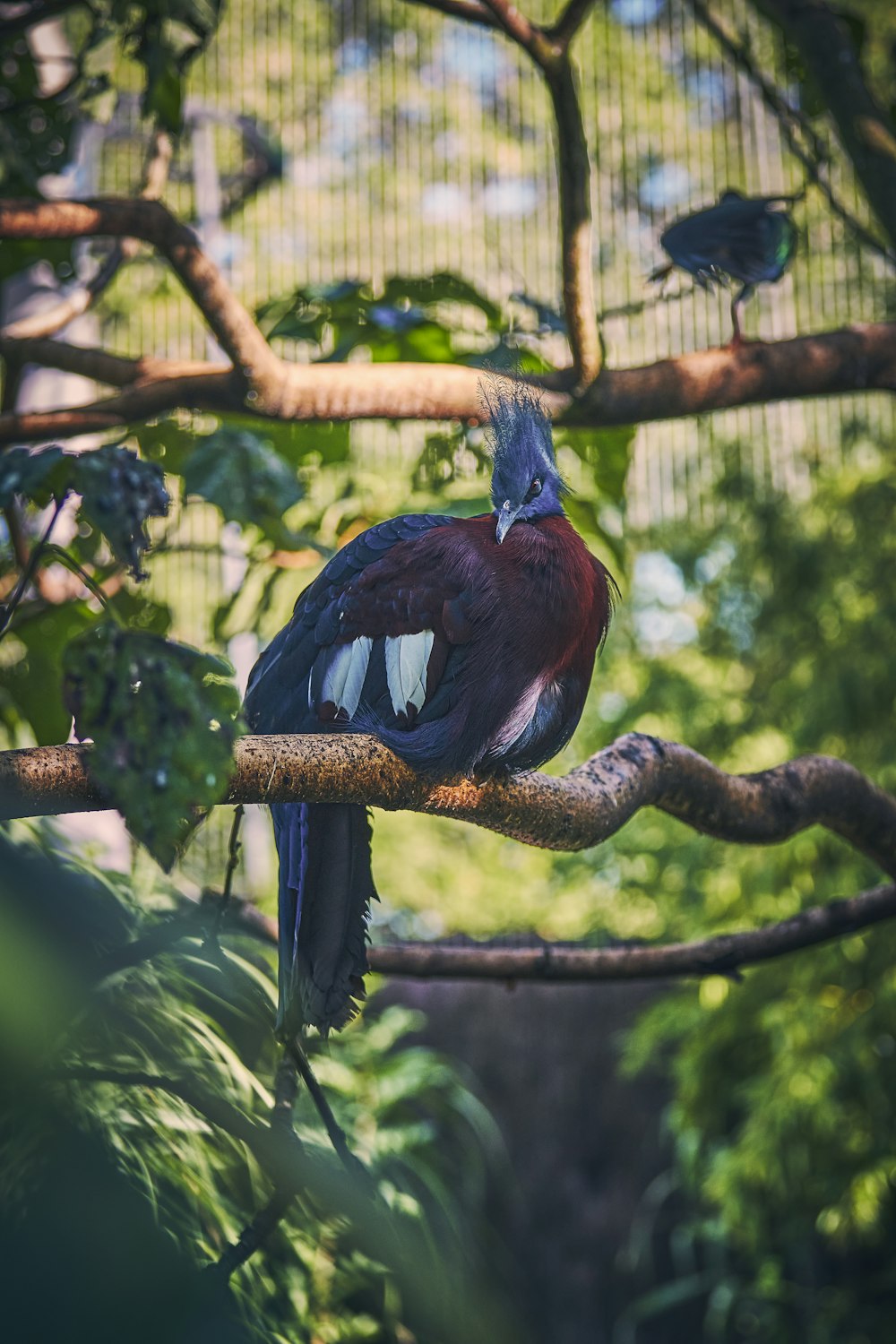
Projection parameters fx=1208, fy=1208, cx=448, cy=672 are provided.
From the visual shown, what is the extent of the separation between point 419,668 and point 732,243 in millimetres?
817

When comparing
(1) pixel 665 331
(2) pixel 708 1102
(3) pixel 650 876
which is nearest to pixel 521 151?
(1) pixel 665 331

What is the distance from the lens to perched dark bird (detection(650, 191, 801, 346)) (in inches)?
67.6

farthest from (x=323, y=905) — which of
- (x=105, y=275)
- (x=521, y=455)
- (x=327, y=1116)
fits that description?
(x=105, y=275)

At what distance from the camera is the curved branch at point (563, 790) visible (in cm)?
95

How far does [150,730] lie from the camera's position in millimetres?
806

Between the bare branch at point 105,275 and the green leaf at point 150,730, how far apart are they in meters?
1.56

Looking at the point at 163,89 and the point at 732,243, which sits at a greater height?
the point at 163,89

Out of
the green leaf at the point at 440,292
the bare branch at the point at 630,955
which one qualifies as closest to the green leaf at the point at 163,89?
the green leaf at the point at 440,292

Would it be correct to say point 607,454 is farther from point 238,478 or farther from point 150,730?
point 150,730

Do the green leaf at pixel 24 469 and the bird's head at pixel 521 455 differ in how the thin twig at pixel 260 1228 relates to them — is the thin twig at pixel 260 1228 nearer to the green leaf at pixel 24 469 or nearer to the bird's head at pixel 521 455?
the green leaf at pixel 24 469

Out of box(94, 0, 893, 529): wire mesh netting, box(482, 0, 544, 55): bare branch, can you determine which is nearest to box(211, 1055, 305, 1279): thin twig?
box(482, 0, 544, 55): bare branch

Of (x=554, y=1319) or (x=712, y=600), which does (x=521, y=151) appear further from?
(x=554, y=1319)

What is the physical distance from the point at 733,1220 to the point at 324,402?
3.22 meters

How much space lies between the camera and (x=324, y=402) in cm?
178
